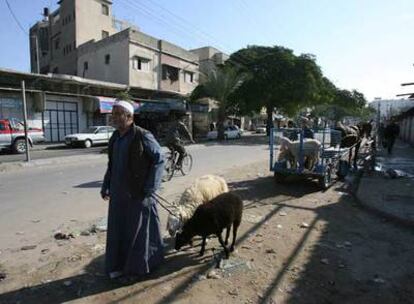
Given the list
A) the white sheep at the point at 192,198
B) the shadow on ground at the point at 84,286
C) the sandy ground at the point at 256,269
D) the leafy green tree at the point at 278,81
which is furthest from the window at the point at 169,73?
the shadow on ground at the point at 84,286

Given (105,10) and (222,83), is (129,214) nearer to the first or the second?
(222,83)

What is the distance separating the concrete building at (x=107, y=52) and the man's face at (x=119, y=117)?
101ft

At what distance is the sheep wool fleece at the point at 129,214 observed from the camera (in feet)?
12.2

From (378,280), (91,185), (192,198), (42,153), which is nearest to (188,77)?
(42,153)

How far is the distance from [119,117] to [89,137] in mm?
22191

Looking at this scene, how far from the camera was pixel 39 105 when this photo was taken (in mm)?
25188

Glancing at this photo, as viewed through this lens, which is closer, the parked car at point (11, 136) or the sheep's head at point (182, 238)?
the sheep's head at point (182, 238)

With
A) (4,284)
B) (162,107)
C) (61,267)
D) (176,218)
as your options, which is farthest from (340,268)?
(162,107)

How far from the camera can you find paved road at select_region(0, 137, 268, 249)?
5.81 m

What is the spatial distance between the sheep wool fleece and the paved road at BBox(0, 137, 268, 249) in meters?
2.23

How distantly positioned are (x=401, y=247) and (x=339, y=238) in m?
0.87

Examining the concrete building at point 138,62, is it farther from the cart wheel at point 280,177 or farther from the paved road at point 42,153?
the cart wheel at point 280,177

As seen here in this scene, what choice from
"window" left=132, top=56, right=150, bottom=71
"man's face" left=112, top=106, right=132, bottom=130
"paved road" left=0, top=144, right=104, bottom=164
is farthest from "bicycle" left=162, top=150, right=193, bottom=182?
"window" left=132, top=56, right=150, bottom=71

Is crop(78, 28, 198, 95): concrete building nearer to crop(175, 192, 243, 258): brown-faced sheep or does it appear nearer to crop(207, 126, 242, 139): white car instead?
crop(207, 126, 242, 139): white car
